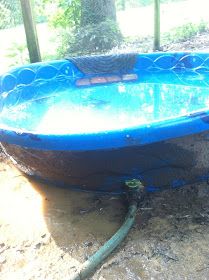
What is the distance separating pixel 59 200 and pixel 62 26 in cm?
555

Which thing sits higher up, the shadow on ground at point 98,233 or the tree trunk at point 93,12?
the tree trunk at point 93,12

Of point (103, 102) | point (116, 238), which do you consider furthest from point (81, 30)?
point (116, 238)

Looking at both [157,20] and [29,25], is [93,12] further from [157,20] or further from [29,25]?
[29,25]

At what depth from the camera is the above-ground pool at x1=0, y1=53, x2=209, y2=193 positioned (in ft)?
7.50

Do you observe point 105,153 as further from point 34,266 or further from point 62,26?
point 62,26

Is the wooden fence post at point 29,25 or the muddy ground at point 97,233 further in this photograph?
the wooden fence post at point 29,25

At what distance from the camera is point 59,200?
2.68 meters

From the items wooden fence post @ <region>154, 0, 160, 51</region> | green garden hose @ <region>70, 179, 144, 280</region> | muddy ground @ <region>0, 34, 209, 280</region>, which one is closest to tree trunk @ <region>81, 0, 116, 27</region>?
wooden fence post @ <region>154, 0, 160, 51</region>

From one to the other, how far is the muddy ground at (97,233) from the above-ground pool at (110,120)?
0.44 ft

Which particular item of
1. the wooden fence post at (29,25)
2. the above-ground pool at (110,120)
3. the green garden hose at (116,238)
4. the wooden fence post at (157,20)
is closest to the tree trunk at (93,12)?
the wooden fence post at (157,20)

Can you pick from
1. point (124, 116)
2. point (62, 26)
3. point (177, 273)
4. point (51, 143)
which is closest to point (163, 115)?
point (124, 116)

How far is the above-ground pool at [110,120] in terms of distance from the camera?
7.50 feet

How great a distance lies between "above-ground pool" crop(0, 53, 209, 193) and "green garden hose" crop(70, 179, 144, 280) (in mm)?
115

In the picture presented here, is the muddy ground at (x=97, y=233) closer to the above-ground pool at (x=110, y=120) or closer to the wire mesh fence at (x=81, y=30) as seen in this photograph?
the above-ground pool at (x=110, y=120)
